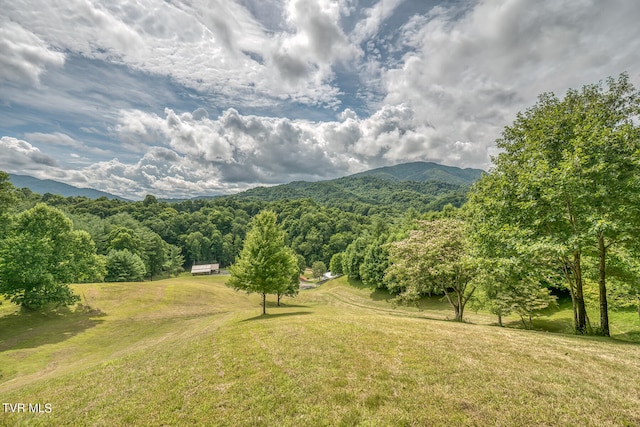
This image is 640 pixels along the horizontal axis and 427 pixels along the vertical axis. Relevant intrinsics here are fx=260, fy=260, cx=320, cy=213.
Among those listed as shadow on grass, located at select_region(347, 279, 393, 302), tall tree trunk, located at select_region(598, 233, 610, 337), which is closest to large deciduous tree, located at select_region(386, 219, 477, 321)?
tall tree trunk, located at select_region(598, 233, 610, 337)

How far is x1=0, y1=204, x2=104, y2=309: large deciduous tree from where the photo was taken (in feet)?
98.7

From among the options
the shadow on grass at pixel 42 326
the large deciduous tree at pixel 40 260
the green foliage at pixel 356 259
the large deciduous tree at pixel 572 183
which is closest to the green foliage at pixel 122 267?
the large deciduous tree at pixel 40 260

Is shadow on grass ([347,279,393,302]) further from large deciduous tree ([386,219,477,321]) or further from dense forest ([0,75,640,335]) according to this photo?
large deciduous tree ([386,219,477,321])

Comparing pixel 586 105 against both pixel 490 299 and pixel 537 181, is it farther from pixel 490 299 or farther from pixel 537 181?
pixel 490 299

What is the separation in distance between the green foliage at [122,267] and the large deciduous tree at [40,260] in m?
27.8

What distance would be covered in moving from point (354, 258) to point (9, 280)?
62.0 metres

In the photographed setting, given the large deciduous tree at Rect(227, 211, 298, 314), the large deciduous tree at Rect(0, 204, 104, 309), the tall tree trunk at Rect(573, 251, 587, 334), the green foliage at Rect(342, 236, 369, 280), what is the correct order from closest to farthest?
the tall tree trunk at Rect(573, 251, 587, 334) → the large deciduous tree at Rect(227, 211, 298, 314) → the large deciduous tree at Rect(0, 204, 104, 309) → the green foliage at Rect(342, 236, 369, 280)

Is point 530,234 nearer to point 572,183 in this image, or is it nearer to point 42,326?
point 572,183

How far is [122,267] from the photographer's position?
65.5 m

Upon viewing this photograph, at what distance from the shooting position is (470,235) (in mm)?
20547

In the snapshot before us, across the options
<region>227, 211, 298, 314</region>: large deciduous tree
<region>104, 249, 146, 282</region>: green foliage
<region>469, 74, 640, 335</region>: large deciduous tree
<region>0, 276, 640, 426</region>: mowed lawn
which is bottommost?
<region>104, 249, 146, 282</region>: green foliage

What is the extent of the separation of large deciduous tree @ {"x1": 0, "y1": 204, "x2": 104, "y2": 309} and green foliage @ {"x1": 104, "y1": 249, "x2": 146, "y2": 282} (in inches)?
1095

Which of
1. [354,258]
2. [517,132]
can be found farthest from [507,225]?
[354,258]

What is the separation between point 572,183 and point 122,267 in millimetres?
82975
